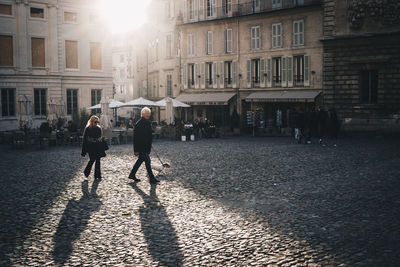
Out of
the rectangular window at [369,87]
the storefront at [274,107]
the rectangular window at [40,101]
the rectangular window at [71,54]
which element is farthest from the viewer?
the rectangular window at [71,54]

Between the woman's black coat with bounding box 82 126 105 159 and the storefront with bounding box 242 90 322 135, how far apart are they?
1952 cm

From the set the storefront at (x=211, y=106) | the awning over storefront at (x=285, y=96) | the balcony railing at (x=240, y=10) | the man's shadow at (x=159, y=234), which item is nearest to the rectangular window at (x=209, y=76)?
the storefront at (x=211, y=106)

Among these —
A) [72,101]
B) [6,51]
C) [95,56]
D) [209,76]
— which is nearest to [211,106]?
[209,76]

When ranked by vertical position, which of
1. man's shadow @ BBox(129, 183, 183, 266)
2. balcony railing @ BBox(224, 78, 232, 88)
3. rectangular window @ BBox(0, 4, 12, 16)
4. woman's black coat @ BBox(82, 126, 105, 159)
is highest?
rectangular window @ BBox(0, 4, 12, 16)

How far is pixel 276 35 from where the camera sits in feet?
106

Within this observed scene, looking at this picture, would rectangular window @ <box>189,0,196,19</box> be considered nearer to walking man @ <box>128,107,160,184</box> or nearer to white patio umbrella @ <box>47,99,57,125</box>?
white patio umbrella @ <box>47,99,57,125</box>

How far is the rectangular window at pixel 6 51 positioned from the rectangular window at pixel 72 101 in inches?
189

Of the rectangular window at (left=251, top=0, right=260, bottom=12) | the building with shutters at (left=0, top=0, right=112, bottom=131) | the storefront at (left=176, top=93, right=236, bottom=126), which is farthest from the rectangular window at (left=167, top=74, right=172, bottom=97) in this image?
the rectangular window at (left=251, top=0, right=260, bottom=12)

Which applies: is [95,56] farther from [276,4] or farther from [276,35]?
[276,4]

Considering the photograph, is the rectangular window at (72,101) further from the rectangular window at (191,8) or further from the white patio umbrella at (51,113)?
the rectangular window at (191,8)

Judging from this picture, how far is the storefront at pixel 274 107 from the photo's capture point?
98.5 feet

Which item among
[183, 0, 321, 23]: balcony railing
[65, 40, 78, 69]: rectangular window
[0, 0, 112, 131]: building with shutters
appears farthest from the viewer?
[65, 40, 78, 69]: rectangular window

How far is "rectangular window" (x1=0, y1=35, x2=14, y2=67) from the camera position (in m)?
30.2

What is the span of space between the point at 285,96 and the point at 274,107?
7.31 ft
